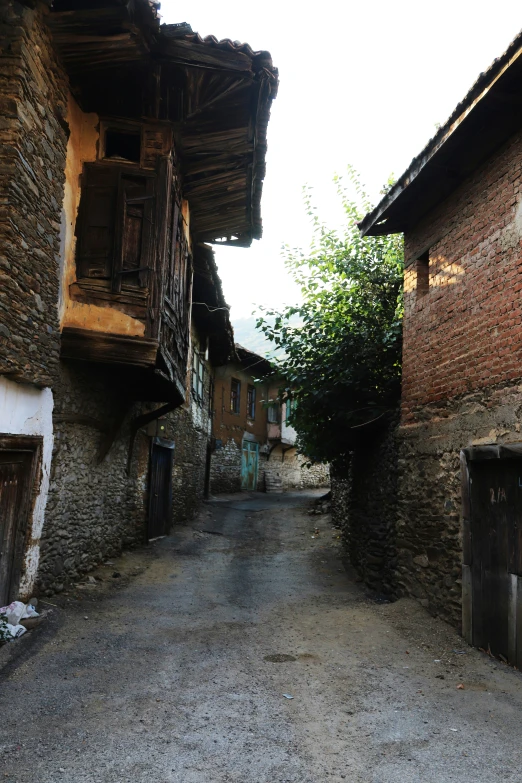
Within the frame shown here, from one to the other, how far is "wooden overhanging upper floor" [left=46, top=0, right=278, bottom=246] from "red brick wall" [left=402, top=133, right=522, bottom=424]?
2828 millimetres

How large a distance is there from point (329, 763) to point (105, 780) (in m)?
1.26

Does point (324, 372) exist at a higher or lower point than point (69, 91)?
lower

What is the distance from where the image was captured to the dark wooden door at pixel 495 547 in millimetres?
5199

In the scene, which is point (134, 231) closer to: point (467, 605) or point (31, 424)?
point (31, 424)

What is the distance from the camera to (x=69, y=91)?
22.5 feet

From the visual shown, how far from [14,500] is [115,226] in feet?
11.5

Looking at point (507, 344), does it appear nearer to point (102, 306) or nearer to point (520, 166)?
point (520, 166)

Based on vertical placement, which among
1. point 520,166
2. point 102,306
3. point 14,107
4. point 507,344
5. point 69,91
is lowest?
point 507,344

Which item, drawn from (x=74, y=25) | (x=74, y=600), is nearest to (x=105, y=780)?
(x=74, y=600)

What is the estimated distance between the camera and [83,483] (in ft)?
24.8

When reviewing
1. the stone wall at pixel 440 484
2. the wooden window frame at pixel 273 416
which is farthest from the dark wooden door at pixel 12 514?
the wooden window frame at pixel 273 416

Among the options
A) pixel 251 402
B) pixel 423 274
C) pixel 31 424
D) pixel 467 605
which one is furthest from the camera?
pixel 251 402

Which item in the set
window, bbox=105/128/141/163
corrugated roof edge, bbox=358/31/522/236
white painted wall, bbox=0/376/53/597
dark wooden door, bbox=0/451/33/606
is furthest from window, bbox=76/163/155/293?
corrugated roof edge, bbox=358/31/522/236

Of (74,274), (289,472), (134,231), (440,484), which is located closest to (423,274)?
(440,484)
